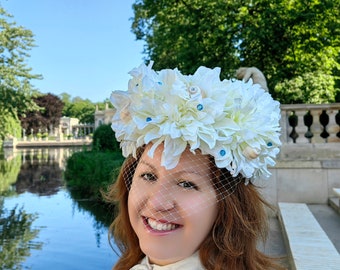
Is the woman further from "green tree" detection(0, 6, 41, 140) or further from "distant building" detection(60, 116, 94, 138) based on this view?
"distant building" detection(60, 116, 94, 138)

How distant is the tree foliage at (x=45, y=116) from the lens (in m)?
56.6

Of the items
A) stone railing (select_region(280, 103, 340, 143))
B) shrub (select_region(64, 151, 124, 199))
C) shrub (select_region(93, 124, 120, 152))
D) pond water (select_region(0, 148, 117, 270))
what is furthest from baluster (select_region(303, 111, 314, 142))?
shrub (select_region(93, 124, 120, 152))

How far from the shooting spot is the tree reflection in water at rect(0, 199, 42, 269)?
5.73 meters

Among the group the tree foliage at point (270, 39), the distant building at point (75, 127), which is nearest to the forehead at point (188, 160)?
the tree foliage at point (270, 39)

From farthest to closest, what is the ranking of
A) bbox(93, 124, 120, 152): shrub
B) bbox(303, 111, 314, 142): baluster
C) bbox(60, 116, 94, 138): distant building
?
bbox(60, 116, 94, 138): distant building < bbox(93, 124, 120, 152): shrub < bbox(303, 111, 314, 142): baluster

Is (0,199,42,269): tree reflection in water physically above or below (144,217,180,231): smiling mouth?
below

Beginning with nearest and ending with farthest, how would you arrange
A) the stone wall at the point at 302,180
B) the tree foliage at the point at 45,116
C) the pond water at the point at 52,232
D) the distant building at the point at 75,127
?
the pond water at the point at 52,232
the stone wall at the point at 302,180
the tree foliage at the point at 45,116
the distant building at the point at 75,127

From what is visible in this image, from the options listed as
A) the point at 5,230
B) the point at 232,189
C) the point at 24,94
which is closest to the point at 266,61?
the point at 5,230

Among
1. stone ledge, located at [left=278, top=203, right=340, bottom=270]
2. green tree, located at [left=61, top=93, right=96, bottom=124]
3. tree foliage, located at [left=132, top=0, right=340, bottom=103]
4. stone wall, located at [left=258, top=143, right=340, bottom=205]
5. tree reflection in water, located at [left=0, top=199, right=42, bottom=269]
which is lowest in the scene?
tree reflection in water, located at [left=0, top=199, right=42, bottom=269]

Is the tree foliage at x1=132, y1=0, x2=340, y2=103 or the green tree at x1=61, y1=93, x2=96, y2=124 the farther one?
the green tree at x1=61, y1=93, x2=96, y2=124

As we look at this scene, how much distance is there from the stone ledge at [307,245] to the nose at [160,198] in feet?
5.77

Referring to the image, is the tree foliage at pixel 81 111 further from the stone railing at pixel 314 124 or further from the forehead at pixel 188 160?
the forehead at pixel 188 160

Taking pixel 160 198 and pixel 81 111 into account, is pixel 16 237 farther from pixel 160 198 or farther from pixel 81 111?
pixel 81 111

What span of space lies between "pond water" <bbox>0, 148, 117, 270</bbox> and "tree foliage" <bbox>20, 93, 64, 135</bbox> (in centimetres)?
4686
